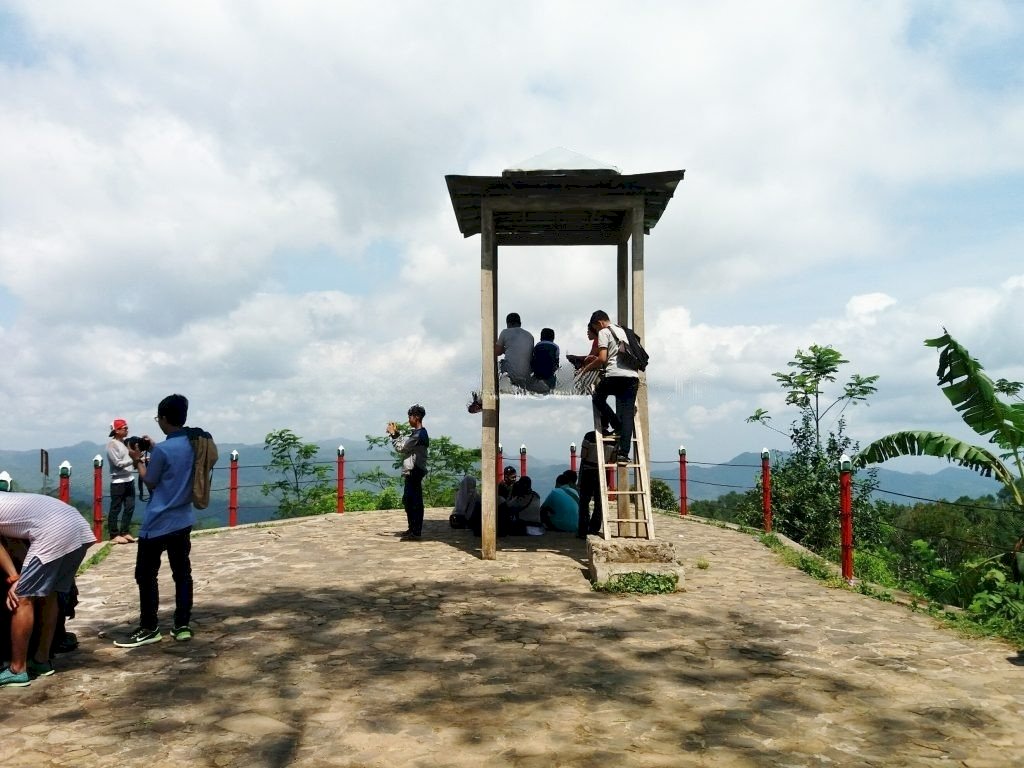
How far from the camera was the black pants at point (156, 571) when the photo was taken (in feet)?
19.1

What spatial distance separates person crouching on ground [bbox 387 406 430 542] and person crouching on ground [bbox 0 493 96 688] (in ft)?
19.2

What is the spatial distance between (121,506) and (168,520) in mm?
6395

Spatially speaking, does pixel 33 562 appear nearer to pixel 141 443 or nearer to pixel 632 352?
pixel 141 443

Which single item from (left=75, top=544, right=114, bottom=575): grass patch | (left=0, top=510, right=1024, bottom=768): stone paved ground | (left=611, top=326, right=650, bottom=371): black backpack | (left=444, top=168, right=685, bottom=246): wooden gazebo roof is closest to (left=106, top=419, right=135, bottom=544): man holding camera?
(left=75, top=544, right=114, bottom=575): grass patch

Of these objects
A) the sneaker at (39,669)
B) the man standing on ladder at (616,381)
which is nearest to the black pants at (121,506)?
the sneaker at (39,669)

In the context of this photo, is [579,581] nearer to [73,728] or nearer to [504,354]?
[504,354]

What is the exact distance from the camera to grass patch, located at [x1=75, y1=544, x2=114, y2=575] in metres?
9.44

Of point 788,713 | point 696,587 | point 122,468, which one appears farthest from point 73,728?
point 122,468

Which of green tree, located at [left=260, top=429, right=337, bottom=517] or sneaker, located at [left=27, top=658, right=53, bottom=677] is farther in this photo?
green tree, located at [left=260, top=429, right=337, bottom=517]

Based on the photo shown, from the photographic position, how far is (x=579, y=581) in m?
8.49

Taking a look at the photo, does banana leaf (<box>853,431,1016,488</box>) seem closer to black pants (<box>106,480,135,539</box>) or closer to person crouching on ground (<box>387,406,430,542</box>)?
person crouching on ground (<box>387,406,430,542</box>)

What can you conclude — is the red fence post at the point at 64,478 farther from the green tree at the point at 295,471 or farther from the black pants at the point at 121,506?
the green tree at the point at 295,471

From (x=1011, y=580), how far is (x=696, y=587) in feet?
12.3

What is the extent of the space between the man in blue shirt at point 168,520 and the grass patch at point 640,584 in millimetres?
3983
